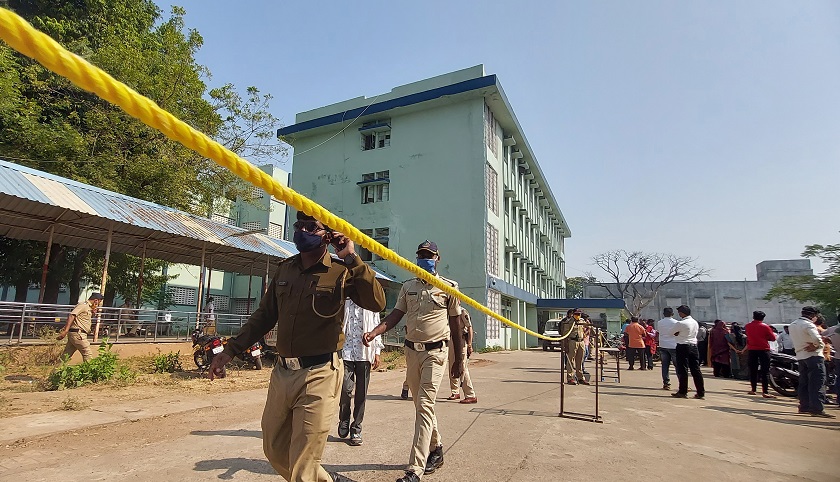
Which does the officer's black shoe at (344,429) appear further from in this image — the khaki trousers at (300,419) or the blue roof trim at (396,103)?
the blue roof trim at (396,103)

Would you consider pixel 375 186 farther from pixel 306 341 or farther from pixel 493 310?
pixel 306 341

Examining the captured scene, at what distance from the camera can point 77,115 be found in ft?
51.2

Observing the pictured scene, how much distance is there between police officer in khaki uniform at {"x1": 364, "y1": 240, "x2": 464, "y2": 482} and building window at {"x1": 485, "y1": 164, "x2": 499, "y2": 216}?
2075cm

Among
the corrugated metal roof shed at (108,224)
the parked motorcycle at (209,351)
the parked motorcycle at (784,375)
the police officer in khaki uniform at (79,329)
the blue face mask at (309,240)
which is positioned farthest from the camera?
the parked motorcycle at (784,375)

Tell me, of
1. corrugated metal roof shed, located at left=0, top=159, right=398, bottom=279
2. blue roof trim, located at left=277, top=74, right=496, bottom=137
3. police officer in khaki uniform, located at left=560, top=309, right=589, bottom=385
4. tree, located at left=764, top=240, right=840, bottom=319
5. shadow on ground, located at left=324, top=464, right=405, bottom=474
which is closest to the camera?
shadow on ground, located at left=324, top=464, right=405, bottom=474

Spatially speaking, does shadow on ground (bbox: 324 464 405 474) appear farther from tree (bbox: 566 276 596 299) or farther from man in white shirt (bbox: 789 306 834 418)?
tree (bbox: 566 276 596 299)

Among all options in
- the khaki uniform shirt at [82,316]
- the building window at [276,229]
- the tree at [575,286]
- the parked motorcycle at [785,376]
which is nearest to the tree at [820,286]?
the parked motorcycle at [785,376]

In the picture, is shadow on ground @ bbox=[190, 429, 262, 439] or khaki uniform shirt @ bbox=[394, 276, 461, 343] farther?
shadow on ground @ bbox=[190, 429, 262, 439]

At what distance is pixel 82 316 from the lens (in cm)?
855

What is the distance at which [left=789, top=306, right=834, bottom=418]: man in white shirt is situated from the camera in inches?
290

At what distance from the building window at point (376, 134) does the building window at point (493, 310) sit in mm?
11431

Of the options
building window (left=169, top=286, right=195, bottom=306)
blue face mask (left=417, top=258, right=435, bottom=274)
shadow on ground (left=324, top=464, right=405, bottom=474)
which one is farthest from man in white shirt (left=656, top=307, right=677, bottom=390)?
building window (left=169, top=286, right=195, bottom=306)

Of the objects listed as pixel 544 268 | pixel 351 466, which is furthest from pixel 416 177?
pixel 351 466

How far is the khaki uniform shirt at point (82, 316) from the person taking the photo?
27.7 feet
